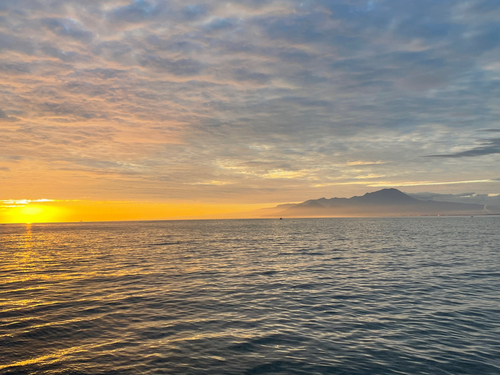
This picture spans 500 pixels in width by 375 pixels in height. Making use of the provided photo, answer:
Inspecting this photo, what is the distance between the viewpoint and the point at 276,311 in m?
22.0

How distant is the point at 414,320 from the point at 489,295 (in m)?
11.1

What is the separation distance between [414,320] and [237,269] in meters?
23.7

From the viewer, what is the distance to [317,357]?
48.1 ft

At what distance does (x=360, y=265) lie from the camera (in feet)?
141

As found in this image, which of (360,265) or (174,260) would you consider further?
(174,260)

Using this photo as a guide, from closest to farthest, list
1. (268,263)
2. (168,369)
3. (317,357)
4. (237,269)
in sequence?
(168,369), (317,357), (237,269), (268,263)

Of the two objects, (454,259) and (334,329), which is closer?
(334,329)

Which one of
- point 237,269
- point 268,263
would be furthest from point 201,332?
point 268,263

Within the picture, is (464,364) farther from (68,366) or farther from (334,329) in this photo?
(68,366)

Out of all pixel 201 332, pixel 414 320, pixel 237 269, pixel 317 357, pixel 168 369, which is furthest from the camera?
pixel 237 269

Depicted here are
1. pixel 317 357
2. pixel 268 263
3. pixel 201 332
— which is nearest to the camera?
pixel 317 357

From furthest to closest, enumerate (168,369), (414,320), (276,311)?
(276,311)
(414,320)
(168,369)

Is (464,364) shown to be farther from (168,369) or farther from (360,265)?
(360,265)

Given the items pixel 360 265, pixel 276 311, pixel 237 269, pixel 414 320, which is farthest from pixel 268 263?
pixel 414 320
